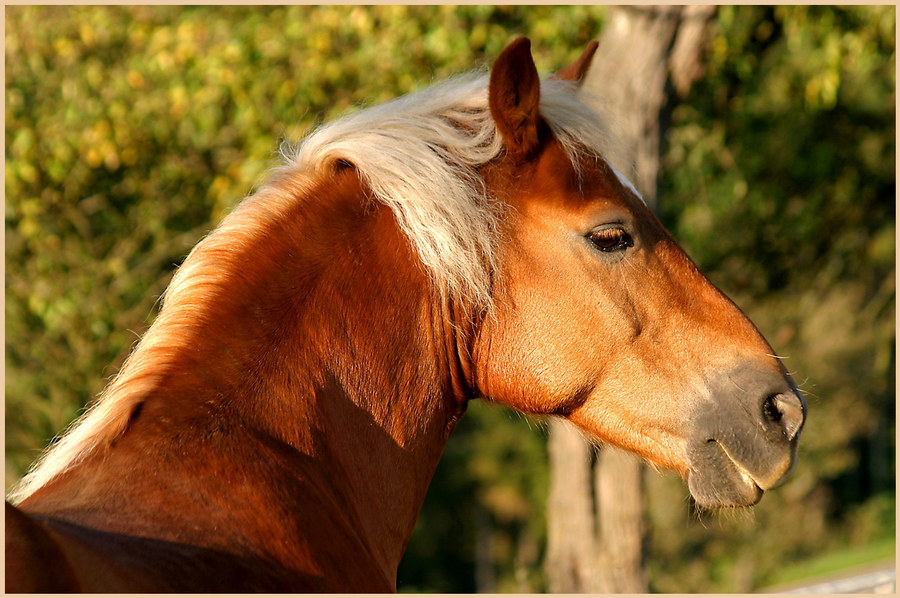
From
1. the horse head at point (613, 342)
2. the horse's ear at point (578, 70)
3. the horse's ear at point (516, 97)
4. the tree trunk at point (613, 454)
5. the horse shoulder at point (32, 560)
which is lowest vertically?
the tree trunk at point (613, 454)

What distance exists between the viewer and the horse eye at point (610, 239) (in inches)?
97.6

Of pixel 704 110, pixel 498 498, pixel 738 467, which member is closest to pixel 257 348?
pixel 738 467

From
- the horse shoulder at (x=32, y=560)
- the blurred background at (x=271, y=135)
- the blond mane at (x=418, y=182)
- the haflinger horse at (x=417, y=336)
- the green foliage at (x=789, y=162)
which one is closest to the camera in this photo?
the horse shoulder at (x=32, y=560)

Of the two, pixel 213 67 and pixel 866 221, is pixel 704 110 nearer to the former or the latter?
pixel 866 221

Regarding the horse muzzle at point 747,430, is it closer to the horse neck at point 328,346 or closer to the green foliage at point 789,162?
the horse neck at point 328,346

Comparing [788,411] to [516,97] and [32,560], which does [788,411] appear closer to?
[516,97]

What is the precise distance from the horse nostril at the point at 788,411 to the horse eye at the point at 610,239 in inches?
24.4

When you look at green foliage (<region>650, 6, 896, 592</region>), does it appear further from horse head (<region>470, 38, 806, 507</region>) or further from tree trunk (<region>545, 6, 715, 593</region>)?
horse head (<region>470, 38, 806, 507</region>)

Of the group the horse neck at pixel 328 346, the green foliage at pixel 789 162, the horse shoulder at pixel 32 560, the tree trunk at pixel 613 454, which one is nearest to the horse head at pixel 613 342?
the horse neck at pixel 328 346

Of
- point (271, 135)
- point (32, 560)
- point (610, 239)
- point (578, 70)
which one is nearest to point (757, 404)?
point (610, 239)

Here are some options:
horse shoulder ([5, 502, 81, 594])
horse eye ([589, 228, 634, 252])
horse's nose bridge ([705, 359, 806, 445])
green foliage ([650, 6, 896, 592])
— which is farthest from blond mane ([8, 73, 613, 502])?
green foliage ([650, 6, 896, 592])

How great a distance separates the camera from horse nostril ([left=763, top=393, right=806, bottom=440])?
2449mm

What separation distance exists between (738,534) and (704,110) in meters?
12.5

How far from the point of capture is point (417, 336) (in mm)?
2404
